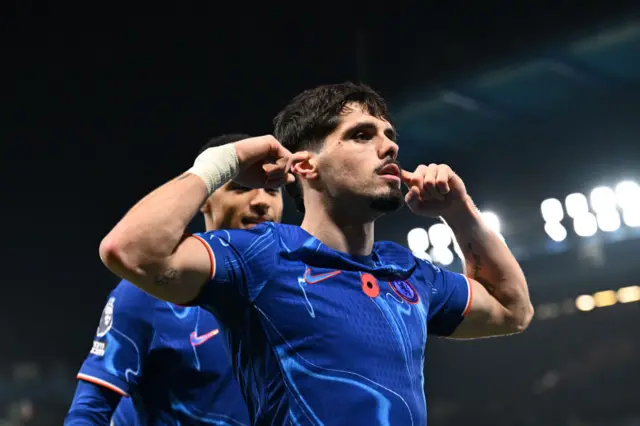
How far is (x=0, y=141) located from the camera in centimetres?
757

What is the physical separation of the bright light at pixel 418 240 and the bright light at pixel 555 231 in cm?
142

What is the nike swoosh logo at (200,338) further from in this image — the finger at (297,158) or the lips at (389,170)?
the lips at (389,170)

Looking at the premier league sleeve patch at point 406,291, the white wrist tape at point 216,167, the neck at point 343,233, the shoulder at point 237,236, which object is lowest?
the premier league sleeve patch at point 406,291

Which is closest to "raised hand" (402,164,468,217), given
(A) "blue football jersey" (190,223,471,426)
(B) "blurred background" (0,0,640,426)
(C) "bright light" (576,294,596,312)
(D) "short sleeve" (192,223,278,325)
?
(A) "blue football jersey" (190,223,471,426)

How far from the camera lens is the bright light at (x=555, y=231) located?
9.19 meters

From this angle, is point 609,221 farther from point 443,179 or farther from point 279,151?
point 279,151

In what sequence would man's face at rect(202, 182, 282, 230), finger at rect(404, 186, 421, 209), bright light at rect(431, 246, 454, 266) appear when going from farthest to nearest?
bright light at rect(431, 246, 454, 266), man's face at rect(202, 182, 282, 230), finger at rect(404, 186, 421, 209)

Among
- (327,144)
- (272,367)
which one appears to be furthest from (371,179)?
(272,367)

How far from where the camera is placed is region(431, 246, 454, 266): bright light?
946 centimetres

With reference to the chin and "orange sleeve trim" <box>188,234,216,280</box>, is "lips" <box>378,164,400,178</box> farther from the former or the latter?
"orange sleeve trim" <box>188,234,216,280</box>

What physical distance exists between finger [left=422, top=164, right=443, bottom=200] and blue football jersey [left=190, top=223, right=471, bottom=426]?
34 centimetres

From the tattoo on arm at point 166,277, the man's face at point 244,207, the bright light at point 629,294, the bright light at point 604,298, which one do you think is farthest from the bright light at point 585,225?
the tattoo on arm at point 166,277

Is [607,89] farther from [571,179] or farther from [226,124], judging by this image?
[226,124]

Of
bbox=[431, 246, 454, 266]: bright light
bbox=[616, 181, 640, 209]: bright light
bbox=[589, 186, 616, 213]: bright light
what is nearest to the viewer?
bbox=[616, 181, 640, 209]: bright light
